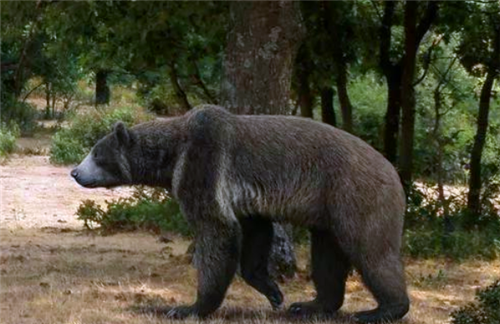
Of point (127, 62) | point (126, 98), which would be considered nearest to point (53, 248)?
point (127, 62)

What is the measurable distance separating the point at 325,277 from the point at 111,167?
195 cm

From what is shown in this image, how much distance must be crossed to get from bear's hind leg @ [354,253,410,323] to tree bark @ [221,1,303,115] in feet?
9.17

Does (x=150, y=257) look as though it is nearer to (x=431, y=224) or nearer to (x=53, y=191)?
(x=431, y=224)

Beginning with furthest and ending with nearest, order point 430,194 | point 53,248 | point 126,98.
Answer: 1. point 126,98
2. point 430,194
3. point 53,248

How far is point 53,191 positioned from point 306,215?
14.2 metres

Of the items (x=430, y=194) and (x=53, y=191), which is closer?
(x=430, y=194)

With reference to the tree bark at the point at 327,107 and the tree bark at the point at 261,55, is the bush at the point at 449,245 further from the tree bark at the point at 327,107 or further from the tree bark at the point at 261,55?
the tree bark at the point at 261,55

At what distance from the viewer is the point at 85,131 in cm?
2809

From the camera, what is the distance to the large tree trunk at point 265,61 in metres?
10.2

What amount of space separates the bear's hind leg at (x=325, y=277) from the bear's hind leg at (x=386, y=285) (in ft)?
1.35

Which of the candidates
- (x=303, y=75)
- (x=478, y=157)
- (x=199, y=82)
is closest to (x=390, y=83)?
(x=478, y=157)

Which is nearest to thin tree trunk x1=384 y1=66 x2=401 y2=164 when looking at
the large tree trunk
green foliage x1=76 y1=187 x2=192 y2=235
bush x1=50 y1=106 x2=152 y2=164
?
green foliage x1=76 y1=187 x2=192 y2=235

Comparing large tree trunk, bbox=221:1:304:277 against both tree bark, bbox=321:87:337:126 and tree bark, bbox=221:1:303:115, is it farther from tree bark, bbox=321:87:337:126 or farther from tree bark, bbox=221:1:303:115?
tree bark, bbox=321:87:337:126

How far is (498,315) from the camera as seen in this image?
7.32 m
